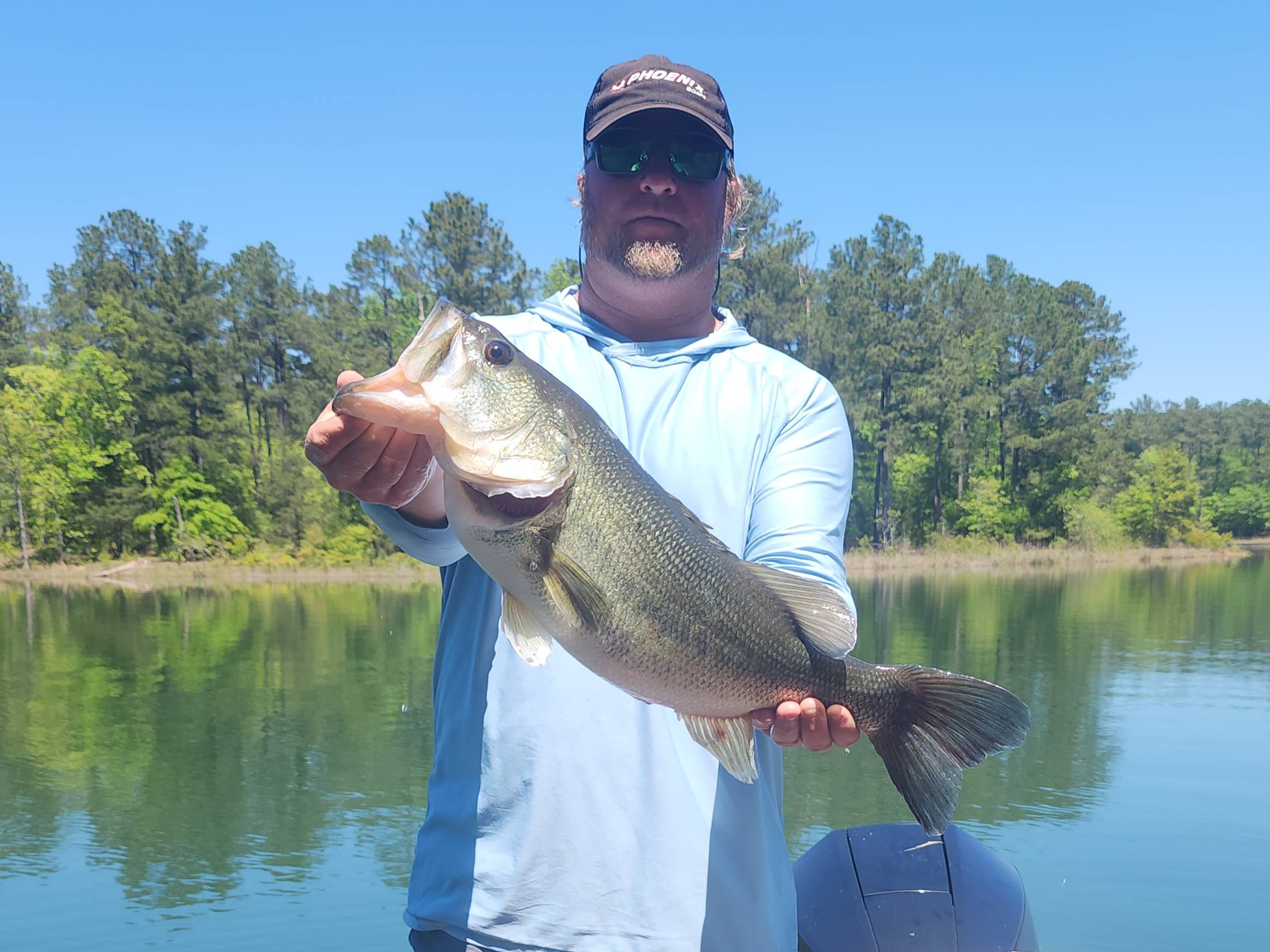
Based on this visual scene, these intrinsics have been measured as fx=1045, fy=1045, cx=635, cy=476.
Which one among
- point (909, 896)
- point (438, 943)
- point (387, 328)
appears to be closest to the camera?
point (438, 943)

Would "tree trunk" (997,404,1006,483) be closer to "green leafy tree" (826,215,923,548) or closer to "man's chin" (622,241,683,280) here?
"green leafy tree" (826,215,923,548)

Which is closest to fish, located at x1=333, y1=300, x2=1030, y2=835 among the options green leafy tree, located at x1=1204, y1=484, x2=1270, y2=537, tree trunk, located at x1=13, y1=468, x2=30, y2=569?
tree trunk, located at x1=13, y1=468, x2=30, y2=569

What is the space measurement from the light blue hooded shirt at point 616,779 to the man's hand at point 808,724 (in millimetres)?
158

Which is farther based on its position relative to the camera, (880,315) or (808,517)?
(880,315)

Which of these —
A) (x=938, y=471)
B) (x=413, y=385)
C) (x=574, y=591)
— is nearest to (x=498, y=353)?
(x=413, y=385)

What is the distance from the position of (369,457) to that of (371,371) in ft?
140

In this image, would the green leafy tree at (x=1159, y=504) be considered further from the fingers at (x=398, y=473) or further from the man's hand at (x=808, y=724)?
the fingers at (x=398, y=473)

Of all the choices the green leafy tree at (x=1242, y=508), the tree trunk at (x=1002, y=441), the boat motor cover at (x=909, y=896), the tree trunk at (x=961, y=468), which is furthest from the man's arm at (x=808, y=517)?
the green leafy tree at (x=1242, y=508)

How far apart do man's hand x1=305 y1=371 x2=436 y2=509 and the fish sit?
43 millimetres

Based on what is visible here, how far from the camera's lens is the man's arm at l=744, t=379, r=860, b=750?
229 centimetres

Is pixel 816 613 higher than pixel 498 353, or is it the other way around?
pixel 498 353

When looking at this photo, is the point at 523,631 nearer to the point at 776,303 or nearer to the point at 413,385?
the point at 413,385

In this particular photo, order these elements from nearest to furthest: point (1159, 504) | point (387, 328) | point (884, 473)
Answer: point (387, 328), point (884, 473), point (1159, 504)

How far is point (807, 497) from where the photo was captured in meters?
2.44
